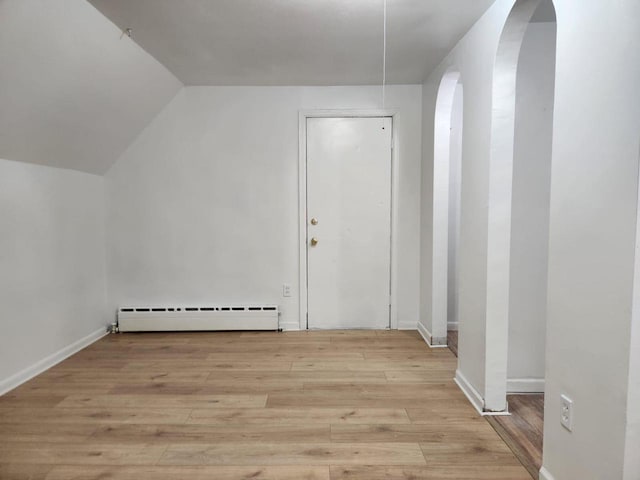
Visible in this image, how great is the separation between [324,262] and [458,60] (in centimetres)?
199

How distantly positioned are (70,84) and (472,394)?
3.07 metres

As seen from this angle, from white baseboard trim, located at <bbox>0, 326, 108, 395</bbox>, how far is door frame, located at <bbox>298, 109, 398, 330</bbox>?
1808 mm

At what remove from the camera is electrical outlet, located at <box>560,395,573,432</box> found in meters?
1.44

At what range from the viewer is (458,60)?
2.66m

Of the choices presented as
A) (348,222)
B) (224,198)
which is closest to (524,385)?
(348,222)

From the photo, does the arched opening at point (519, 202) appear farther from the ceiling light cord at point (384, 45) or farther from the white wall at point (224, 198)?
the white wall at point (224, 198)

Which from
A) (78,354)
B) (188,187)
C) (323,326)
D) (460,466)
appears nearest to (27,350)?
(78,354)

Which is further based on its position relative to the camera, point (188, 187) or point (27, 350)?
point (188, 187)

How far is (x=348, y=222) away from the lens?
371 centimetres

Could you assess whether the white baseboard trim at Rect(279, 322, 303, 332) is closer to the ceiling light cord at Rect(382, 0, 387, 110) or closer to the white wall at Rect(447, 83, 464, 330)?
the white wall at Rect(447, 83, 464, 330)

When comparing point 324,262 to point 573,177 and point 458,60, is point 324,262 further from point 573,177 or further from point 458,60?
point 573,177

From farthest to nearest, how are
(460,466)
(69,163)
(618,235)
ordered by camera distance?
1. (69,163)
2. (460,466)
3. (618,235)

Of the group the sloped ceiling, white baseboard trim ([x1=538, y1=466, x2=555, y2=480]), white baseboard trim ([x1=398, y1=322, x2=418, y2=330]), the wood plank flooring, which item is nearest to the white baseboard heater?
the wood plank flooring

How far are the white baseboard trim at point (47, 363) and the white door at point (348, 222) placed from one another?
1910 mm
